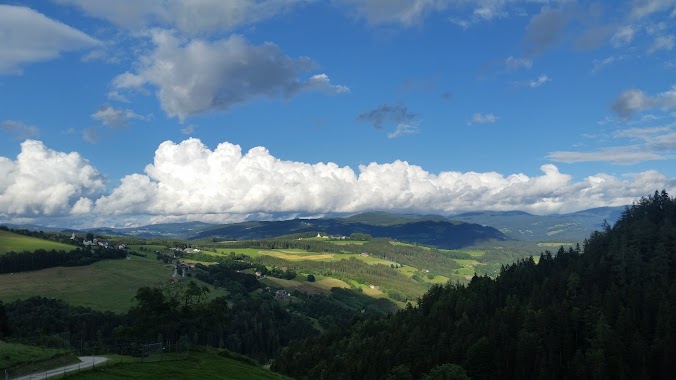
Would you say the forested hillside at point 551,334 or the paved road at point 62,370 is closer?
the paved road at point 62,370

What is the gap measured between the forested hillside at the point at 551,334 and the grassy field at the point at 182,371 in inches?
1959

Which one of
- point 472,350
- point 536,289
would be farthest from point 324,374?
point 536,289

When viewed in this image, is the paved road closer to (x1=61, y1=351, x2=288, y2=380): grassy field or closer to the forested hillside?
(x1=61, y1=351, x2=288, y2=380): grassy field

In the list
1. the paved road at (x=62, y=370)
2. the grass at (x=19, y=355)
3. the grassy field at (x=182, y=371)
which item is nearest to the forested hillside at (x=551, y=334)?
the grassy field at (x=182, y=371)

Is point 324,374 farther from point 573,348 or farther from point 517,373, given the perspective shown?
point 573,348

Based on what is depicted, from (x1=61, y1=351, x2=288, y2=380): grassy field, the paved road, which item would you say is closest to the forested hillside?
(x1=61, y1=351, x2=288, y2=380): grassy field

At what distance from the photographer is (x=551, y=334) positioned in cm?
14762

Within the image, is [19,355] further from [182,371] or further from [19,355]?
[182,371]

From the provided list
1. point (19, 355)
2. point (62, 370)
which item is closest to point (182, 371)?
point (62, 370)

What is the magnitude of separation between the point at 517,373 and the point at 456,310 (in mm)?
→ 54356

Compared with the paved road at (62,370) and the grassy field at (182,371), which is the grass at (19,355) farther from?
the grassy field at (182,371)

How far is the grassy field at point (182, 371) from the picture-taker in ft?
220

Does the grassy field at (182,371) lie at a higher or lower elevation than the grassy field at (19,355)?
lower

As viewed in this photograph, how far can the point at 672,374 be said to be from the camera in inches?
4934
